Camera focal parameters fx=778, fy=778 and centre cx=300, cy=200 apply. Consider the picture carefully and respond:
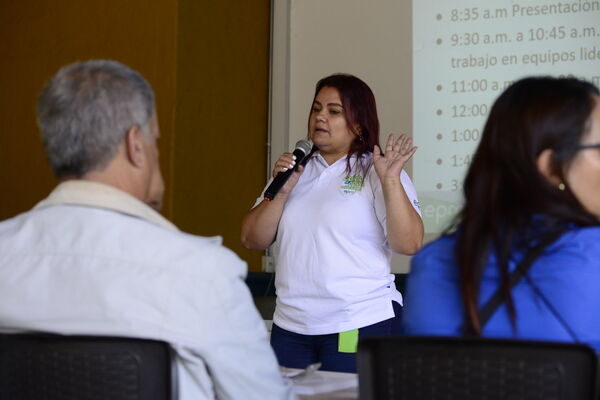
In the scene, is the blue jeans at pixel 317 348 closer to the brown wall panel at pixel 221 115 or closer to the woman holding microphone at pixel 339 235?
the woman holding microphone at pixel 339 235

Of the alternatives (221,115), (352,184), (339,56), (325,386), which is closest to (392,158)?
(352,184)

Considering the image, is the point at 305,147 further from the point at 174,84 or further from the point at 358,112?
the point at 174,84

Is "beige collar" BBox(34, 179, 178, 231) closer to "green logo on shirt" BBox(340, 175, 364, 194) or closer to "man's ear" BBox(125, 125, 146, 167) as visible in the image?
"man's ear" BBox(125, 125, 146, 167)

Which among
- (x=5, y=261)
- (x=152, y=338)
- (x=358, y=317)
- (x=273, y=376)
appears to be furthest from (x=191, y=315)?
(x=358, y=317)

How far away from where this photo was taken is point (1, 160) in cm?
429

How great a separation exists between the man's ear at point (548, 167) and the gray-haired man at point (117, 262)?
1.79 ft

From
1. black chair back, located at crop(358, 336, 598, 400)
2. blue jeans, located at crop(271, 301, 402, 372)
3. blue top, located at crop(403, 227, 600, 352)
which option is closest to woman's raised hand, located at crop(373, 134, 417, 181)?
blue jeans, located at crop(271, 301, 402, 372)

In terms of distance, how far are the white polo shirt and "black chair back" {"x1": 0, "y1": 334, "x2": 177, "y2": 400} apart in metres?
1.23

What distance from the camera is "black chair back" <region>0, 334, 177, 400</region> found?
1161 mm

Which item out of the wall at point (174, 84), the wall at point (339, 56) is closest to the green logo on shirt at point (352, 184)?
the wall at point (174, 84)

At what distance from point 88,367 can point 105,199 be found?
0.92 ft

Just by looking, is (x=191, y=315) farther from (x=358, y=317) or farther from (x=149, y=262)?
(x=358, y=317)

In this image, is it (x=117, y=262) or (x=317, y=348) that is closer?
(x=117, y=262)

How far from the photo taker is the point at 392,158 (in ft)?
8.13
